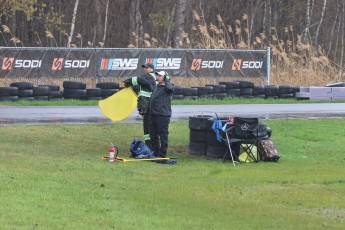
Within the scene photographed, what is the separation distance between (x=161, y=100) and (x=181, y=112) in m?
9.88

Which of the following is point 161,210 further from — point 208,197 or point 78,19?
point 78,19

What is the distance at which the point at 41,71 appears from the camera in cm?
3152

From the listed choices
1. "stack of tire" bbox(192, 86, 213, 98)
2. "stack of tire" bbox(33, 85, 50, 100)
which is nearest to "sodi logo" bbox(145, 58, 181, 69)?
"stack of tire" bbox(192, 86, 213, 98)

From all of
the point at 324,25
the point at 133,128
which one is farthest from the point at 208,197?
the point at 324,25

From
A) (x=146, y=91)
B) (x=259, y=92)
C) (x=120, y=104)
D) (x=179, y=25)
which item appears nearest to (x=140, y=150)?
(x=146, y=91)

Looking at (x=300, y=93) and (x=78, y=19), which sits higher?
(x=78, y=19)

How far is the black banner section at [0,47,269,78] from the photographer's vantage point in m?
31.2

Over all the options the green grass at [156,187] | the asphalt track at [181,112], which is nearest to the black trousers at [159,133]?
the green grass at [156,187]

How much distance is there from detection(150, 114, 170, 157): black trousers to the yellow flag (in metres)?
1.38

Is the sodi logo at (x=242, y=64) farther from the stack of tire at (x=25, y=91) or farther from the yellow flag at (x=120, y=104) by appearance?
the yellow flag at (x=120, y=104)

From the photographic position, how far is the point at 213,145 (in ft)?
56.4

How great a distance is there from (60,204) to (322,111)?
18.3 m

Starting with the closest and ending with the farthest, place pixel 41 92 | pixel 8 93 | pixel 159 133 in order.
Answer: pixel 159 133, pixel 8 93, pixel 41 92

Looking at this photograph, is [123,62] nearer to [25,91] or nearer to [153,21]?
[25,91]
